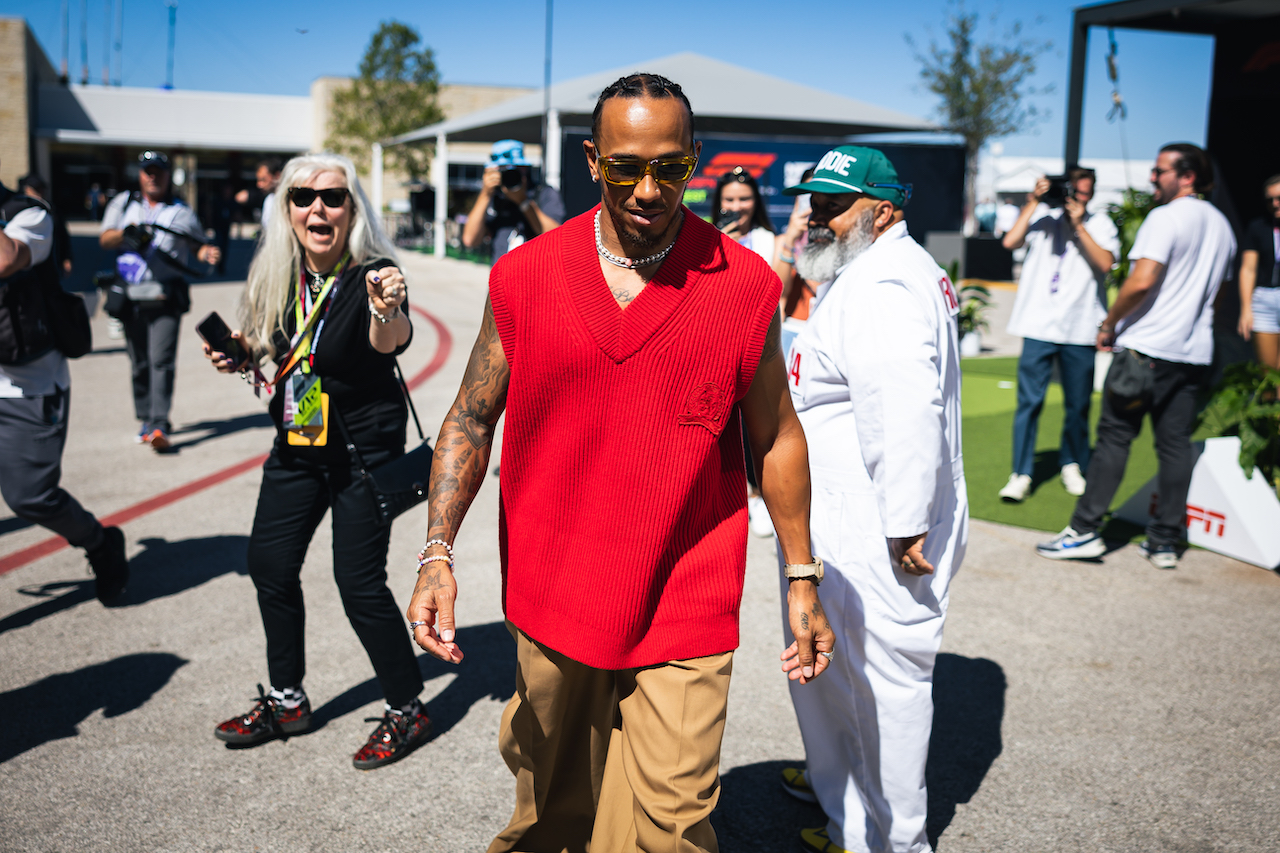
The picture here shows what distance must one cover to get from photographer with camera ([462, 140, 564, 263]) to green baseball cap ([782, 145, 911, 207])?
2971 millimetres

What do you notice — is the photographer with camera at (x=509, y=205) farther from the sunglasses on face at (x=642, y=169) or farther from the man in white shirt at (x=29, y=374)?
the sunglasses on face at (x=642, y=169)

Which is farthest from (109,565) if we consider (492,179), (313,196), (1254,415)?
(1254,415)

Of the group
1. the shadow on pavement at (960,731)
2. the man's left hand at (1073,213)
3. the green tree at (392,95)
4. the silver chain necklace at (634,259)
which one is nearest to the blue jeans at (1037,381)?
the man's left hand at (1073,213)

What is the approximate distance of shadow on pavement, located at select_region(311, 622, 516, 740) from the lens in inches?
140

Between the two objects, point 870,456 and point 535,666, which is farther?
point 870,456

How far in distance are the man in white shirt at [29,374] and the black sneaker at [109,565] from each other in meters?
0.24

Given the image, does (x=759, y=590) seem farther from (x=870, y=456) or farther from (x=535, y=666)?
(x=535, y=666)

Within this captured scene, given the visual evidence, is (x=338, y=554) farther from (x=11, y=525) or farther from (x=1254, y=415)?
(x=1254, y=415)

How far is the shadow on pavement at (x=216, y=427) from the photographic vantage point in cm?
771

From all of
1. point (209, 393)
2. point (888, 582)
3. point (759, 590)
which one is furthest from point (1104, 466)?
point (209, 393)

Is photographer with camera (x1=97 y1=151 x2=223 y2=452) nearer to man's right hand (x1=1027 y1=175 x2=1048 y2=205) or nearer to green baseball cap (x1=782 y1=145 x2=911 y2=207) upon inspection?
green baseball cap (x1=782 y1=145 x2=911 y2=207)

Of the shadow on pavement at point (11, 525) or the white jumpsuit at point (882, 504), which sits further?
the shadow on pavement at point (11, 525)

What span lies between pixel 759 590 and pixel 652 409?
3090mm

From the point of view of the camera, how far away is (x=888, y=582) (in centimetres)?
253
